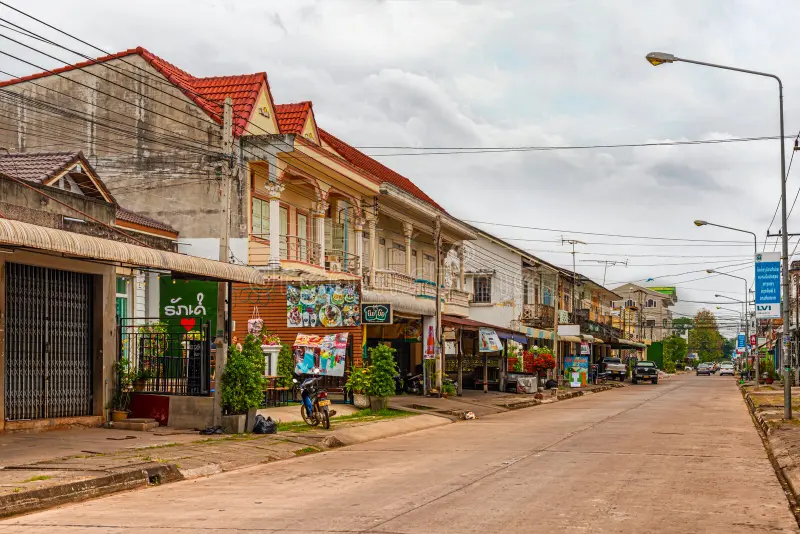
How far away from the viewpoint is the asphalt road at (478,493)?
9.10m

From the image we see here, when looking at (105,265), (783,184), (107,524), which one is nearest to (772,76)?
(783,184)

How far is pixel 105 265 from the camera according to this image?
1889 centimetres

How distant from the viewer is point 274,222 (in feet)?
90.6

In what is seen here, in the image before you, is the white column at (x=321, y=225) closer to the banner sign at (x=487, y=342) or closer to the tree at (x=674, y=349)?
the banner sign at (x=487, y=342)

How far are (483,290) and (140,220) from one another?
35016 millimetres

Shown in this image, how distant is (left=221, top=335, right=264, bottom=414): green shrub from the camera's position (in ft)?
59.5

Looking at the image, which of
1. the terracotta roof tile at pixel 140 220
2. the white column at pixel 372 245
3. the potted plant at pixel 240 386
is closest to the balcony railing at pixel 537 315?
the white column at pixel 372 245

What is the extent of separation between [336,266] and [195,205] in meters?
6.59

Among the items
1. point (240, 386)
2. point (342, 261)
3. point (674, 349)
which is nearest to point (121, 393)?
point (240, 386)

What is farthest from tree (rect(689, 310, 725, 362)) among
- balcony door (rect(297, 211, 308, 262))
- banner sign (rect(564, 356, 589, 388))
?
balcony door (rect(297, 211, 308, 262))

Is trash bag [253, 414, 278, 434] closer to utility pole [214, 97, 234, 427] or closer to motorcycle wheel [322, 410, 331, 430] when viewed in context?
utility pole [214, 97, 234, 427]

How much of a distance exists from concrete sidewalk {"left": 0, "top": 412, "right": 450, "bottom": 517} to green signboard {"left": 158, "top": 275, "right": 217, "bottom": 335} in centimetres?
312

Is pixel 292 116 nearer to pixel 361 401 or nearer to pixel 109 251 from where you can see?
pixel 361 401

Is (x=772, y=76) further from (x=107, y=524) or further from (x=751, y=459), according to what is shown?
(x=107, y=524)
